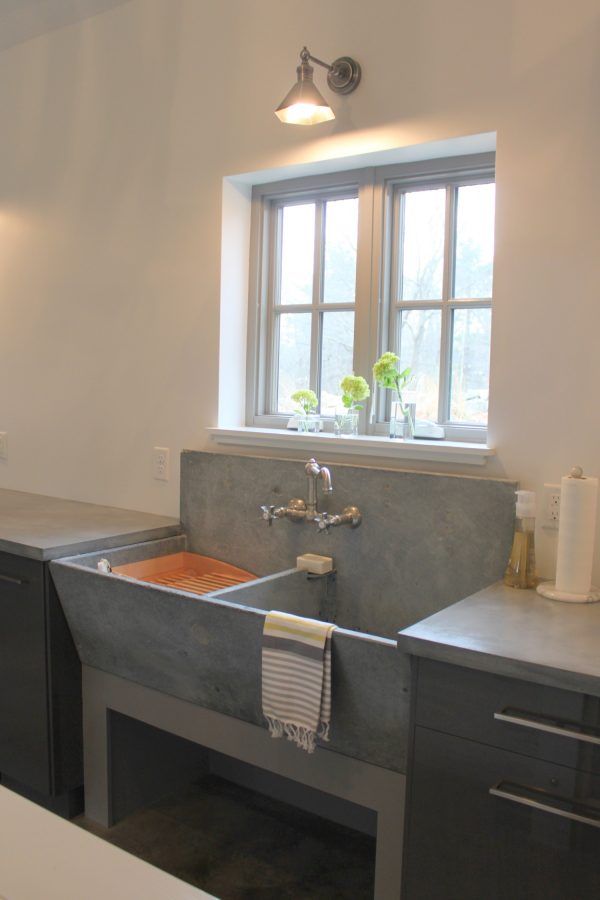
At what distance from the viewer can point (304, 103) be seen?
2.16m

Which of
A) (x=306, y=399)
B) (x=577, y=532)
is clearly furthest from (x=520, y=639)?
(x=306, y=399)

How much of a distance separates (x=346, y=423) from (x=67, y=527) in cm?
97

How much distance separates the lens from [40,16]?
305 centimetres

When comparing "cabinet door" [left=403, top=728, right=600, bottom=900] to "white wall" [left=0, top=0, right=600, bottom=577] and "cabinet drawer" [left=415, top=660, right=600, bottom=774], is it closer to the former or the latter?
"cabinet drawer" [left=415, top=660, right=600, bottom=774]

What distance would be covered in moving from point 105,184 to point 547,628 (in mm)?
2289

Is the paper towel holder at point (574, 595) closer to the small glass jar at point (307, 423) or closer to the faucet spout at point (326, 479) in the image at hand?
the faucet spout at point (326, 479)

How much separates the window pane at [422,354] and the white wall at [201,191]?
0.34m

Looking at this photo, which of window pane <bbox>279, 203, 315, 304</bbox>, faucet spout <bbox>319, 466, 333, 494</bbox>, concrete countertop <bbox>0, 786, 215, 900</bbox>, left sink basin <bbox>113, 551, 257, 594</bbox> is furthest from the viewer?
window pane <bbox>279, 203, 315, 304</bbox>

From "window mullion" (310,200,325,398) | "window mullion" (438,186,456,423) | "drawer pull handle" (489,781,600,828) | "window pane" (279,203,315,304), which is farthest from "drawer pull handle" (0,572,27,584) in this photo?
"drawer pull handle" (489,781,600,828)

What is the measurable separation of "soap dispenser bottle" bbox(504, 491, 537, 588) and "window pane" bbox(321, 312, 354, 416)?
86cm

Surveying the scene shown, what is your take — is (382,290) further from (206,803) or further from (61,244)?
(206,803)

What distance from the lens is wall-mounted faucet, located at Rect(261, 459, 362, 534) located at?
229cm

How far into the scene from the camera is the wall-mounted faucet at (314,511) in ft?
7.50

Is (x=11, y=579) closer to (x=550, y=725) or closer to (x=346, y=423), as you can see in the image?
(x=346, y=423)
